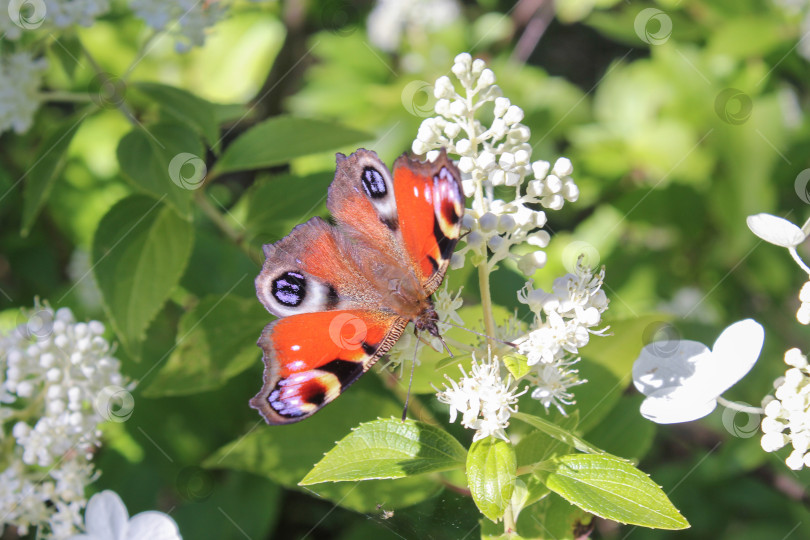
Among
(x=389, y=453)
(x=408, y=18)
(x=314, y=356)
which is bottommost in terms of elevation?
(x=389, y=453)

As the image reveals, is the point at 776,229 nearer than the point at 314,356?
No

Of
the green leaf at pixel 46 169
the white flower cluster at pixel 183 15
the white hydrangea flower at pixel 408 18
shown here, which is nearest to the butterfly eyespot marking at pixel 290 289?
the green leaf at pixel 46 169

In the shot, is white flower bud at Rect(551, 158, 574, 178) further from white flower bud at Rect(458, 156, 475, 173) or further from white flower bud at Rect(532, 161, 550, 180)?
white flower bud at Rect(458, 156, 475, 173)

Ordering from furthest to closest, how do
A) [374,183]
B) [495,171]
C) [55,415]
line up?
[55,415]
[374,183]
[495,171]

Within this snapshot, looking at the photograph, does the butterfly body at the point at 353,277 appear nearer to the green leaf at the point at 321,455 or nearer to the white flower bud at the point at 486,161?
the white flower bud at the point at 486,161

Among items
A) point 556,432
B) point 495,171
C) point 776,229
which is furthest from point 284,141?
point 776,229

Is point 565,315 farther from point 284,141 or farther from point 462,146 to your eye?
point 284,141
